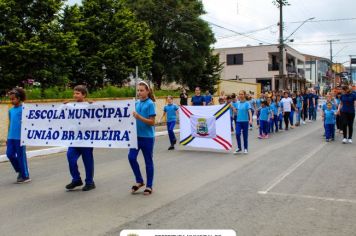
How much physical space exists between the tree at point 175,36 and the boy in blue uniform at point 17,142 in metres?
32.8

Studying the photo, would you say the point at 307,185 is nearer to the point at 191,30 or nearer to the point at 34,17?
the point at 34,17

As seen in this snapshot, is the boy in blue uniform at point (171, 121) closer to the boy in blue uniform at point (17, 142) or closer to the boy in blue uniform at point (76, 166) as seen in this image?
the boy in blue uniform at point (17, 142)

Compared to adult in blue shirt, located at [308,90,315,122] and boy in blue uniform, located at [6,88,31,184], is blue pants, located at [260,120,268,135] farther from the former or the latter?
boy in blue uniform, located at [6,88,31,184]

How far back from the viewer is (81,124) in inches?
318

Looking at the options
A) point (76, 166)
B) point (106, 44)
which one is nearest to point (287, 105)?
point (106, 44)

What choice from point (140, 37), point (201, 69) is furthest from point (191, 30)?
point (140, 37)

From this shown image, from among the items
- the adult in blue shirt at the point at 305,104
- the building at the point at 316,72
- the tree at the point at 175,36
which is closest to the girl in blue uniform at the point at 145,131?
the adult in blue shirt at the point at 305,104

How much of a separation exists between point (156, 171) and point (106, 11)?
2041cm

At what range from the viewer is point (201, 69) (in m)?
44.2

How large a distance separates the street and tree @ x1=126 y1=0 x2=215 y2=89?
31634mm

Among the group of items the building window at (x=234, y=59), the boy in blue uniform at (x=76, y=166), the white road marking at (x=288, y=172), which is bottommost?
the white road marking at (x=288, y=172)

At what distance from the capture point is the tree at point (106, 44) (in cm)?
2684

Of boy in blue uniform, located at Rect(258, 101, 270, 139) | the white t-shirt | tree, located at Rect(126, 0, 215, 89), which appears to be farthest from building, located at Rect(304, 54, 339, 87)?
boy in blue uniform, located at Rect(258, 101, 270, 139)

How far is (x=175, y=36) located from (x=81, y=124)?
35.5 metres
